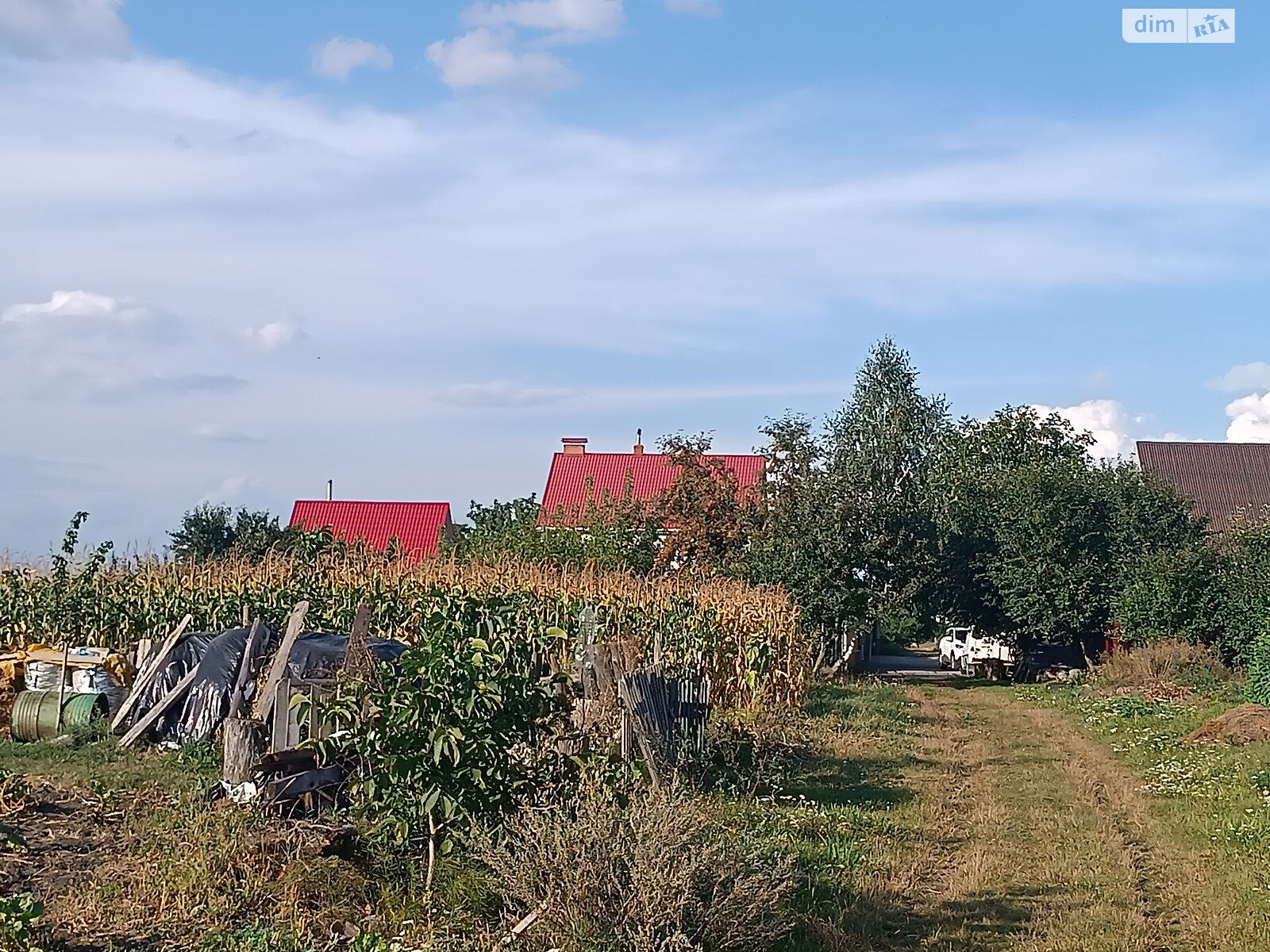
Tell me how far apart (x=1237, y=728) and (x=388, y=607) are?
11663 millimetres

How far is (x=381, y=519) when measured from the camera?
49750 millimetres

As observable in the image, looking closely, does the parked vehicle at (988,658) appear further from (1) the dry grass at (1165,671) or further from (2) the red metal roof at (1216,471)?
(2) the red metal roof at (1216,471)

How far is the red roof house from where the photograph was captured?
156 feet

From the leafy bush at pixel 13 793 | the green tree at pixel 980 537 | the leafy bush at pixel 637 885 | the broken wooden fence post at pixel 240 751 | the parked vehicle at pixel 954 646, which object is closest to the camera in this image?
the leafy bush at pixel 637 885

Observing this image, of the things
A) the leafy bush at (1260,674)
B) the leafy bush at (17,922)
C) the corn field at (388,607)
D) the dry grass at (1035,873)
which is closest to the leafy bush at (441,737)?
the leafy bush at (17,922)

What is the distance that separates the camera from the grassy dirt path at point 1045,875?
7684 millimetres

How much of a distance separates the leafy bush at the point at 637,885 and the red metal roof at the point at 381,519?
41293 mm

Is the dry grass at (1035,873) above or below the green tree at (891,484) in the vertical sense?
below

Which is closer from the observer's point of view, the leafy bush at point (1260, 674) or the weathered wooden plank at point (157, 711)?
the weathered wooden plank at point (157, 711)

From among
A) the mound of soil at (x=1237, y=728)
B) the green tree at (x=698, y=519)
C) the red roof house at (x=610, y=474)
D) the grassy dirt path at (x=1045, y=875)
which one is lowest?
the grassy dirt path at (x=1045, y=875)

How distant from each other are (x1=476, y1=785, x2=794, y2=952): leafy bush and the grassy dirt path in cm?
99

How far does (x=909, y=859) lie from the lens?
9.49 m

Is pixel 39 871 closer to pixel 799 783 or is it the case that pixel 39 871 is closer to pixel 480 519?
pixel 799 783

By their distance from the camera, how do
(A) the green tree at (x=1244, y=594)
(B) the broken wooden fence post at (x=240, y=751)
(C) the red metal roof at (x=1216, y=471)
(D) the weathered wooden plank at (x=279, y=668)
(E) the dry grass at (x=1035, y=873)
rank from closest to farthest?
(E) the dry grass at (x=1035, y=873) < (B) the broken wooden fence post at (x=240, y=751) < (D) the weathered wooden plank at (x=279, y=668) < (A) the green tree at (x=1244, y=594) < (C) the red metal roof at (x=1216, y=471)
